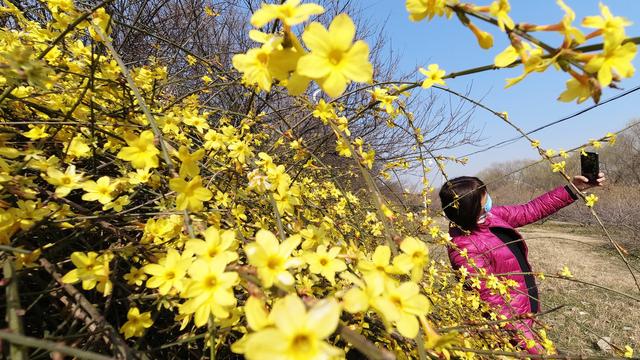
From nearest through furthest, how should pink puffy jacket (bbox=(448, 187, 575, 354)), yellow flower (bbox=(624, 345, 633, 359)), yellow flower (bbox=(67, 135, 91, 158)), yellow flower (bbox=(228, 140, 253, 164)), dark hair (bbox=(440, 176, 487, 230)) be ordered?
yellow flower (bbox=(67, 135, 91, 158))
yellow flower (bbox=(228, 140, 253, 164))
yellow flower (bbox=(624, 345, 633, 359))
pink puffy jacket (bbox=(448, 187, 575, 354))
dark hair (bbox=(440, 176, 487, 230))

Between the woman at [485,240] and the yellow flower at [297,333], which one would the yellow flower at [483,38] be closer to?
the yellow flower at [297,333]

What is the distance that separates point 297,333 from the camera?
0.43 meters

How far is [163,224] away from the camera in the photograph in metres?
0.92

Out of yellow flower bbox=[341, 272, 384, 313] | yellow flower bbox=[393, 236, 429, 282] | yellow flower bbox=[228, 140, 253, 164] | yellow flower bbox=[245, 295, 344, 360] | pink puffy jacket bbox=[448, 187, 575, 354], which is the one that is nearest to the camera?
yellow flower bbox=[245, 295, 344, 360]

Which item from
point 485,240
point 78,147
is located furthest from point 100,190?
point 485,240

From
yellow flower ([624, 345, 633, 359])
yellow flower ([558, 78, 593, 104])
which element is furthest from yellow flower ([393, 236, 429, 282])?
yellow flower ([624, 345, 633, 359])

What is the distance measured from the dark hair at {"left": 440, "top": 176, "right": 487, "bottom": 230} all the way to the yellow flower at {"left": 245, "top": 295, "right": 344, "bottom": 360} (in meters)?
2.41

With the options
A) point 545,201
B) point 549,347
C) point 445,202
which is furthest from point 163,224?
point 545,201

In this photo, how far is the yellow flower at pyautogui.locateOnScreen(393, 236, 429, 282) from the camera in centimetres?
63

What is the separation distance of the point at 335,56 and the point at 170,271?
0.51 meters

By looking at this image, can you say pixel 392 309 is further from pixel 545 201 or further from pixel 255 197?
pixel 545 201

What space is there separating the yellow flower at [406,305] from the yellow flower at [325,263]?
13 centimetres

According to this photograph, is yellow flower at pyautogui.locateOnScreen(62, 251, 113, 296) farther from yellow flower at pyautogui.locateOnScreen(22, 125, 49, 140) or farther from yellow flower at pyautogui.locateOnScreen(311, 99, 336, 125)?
yellow flower at pyautogui.locateOnScreen(311, 99, 336, 125)

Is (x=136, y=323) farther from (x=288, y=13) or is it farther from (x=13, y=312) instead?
(x=288, y=13)
